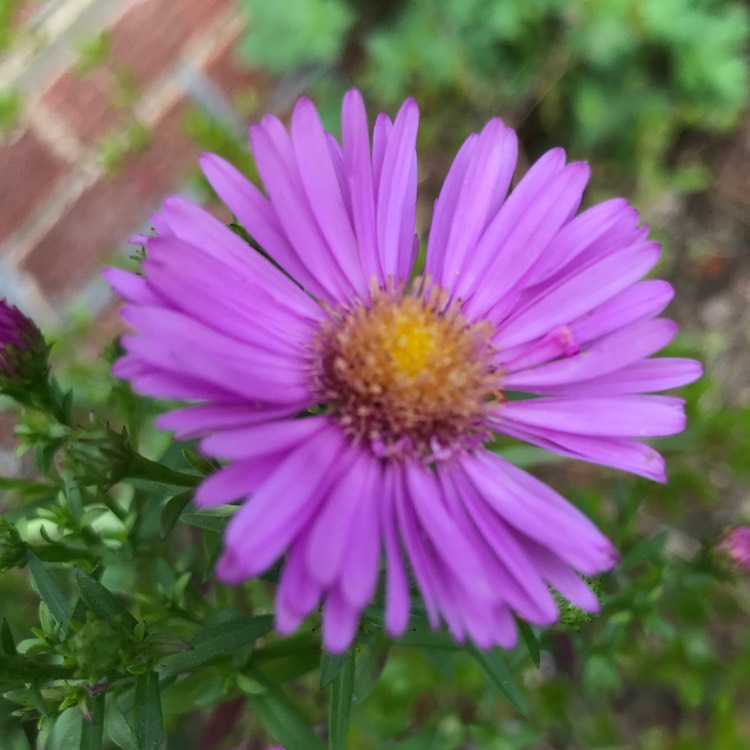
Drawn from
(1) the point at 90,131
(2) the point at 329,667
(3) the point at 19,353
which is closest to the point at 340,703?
(2) the point at 329,667

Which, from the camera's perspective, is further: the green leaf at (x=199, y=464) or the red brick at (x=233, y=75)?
the red brick at (x=233, y=75)

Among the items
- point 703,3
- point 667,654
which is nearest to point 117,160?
point 703,3

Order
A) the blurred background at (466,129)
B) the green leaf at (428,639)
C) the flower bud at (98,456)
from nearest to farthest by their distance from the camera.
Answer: the flower bud at (98,456)
the green leaf at (428,639)
the blurred background at (466,129)

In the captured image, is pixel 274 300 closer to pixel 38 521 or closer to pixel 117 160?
pixel 38 521

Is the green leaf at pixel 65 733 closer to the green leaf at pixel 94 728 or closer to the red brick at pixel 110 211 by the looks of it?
the green leaf at pixel 94 728

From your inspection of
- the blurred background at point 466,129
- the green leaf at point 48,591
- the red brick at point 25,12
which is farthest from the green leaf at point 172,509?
the red brick at point 25,12

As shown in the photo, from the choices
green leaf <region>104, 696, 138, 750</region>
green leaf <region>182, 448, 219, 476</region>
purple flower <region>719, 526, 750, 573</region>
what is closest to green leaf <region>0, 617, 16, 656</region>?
green leaf <region>104, 696, 138, 750</region>
